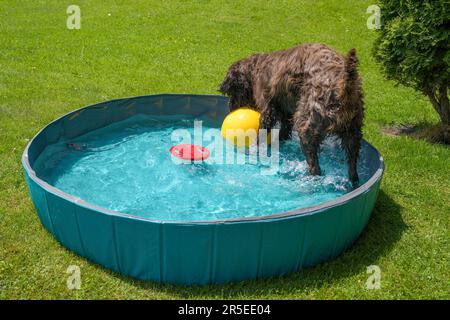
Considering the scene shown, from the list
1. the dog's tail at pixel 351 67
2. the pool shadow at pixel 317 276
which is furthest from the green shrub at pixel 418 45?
the pool shadow at pixel 317 276

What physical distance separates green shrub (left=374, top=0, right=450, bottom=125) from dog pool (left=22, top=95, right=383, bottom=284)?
7.23ft

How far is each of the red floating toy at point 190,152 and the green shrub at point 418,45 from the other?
13.2 feet

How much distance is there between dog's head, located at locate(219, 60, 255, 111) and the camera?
791 cm

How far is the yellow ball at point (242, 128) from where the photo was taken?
7.72 meters

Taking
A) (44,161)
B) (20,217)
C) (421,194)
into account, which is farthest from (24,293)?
(421,194)

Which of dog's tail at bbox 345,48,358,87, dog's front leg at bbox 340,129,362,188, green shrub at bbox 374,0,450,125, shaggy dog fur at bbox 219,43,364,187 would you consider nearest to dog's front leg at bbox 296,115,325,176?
shaggy dog fur at bbox 219,43,364,187

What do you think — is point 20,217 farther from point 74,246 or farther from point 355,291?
point 355,291

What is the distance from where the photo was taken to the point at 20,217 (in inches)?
237

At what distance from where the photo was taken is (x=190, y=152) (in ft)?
25.3

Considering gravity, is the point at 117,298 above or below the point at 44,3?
below

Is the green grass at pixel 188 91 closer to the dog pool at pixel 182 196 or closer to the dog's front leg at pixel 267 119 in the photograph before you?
the dog pool at pixel 182 196

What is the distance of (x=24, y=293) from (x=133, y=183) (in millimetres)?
2590

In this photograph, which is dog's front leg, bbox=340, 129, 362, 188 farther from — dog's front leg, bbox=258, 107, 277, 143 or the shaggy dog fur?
dog's front leg, bbox=258, 107, 277, 143
